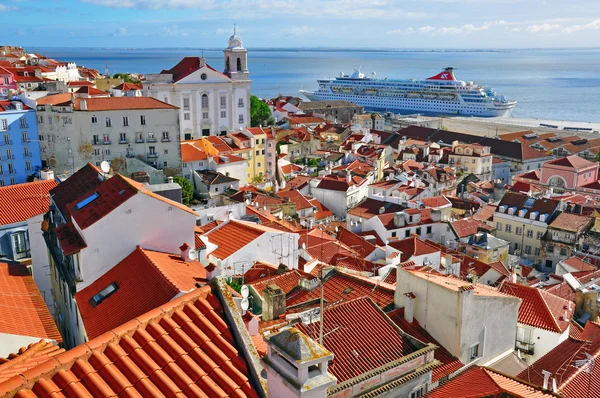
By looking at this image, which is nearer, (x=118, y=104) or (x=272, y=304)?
(x=272, y=304)

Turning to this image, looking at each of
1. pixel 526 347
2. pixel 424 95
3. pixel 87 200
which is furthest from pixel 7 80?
pixel 424 95

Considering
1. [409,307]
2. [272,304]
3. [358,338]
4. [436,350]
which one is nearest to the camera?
[358,338]

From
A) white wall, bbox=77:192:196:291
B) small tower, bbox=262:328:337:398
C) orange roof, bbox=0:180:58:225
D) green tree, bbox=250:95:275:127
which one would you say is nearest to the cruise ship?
green tree, bbox=250:95:275:127

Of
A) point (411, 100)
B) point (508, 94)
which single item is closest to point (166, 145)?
point (411, 100)

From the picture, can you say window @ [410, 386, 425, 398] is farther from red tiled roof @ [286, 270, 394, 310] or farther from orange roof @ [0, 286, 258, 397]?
orange roof @ [0, 286, 258, 397]

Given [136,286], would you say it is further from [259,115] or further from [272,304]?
[259,115]

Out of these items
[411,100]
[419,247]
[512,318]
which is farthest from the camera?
[411,100]

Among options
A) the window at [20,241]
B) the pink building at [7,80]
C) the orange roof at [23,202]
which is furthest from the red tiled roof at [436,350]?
the pink building at [7,80]

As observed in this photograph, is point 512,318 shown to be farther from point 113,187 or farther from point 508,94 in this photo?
point 508,94
